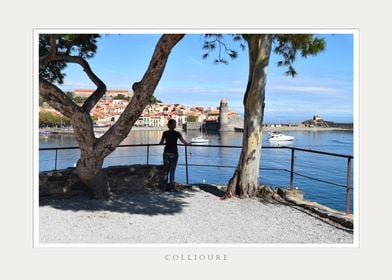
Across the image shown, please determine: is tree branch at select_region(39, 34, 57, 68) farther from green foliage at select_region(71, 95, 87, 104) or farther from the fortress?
the fortress

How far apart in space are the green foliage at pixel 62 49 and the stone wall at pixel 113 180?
4.43 ft

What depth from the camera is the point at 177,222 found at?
415 cm

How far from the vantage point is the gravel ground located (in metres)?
3.70

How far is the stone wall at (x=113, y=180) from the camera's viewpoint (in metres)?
4.91

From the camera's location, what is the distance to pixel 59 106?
14.3 ft

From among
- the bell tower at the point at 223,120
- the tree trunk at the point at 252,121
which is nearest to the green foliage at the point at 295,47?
the tree trunk at the point at 252,121

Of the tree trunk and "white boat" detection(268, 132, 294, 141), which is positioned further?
"white boat" detection(268, 132, 294, 141)

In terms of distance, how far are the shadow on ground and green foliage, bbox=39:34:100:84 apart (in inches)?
65.2

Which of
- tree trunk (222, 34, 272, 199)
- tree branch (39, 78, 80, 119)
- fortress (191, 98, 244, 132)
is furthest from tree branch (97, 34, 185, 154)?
fortress (191, 98, 244, 132)

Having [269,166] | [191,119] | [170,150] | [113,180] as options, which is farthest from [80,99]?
[191,119]

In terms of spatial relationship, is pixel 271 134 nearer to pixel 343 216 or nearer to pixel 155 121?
pixel 155 121

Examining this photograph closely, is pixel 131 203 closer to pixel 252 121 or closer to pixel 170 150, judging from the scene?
pixel 170 150

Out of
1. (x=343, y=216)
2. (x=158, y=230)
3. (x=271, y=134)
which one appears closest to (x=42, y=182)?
(x=158, y=230)

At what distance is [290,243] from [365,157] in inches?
43.7
